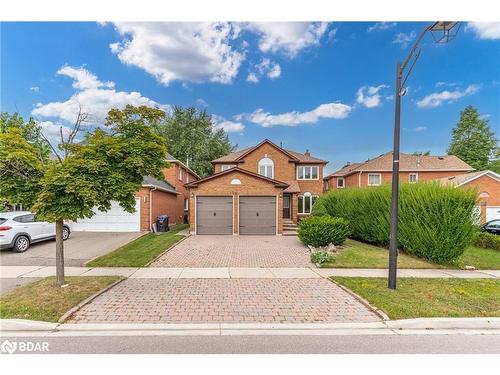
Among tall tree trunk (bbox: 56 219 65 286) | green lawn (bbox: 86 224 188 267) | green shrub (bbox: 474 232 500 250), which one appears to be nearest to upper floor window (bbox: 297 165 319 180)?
green shrub (bbox: 474 232 500 250)

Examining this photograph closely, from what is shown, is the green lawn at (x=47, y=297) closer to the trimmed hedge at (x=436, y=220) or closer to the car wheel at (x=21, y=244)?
the car wheel at (x=21, y=244)

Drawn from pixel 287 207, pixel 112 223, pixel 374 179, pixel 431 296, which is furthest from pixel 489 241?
pixel 112 223

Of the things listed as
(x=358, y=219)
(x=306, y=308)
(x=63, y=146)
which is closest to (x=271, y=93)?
(x=358, y=219)

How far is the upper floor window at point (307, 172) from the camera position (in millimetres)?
22484

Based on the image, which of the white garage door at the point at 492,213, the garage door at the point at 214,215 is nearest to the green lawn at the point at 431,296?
the garage door at the point at 214,215

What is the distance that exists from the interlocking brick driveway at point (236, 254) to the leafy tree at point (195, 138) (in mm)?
22838

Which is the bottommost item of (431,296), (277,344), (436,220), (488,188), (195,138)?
(431,296)

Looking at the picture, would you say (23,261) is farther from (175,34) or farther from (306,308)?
(306,308)

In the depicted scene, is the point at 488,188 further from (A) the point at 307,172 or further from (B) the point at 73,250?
(B) the point at 73,250

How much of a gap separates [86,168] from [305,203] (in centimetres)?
1897

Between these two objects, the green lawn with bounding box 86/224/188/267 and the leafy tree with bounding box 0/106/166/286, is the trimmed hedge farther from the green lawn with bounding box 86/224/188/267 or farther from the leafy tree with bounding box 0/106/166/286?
the green lawn with bounding box 86/224/188/267

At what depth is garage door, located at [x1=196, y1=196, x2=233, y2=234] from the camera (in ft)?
52.0

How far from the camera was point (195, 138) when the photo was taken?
3784 cm

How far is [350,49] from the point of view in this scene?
421 inches
